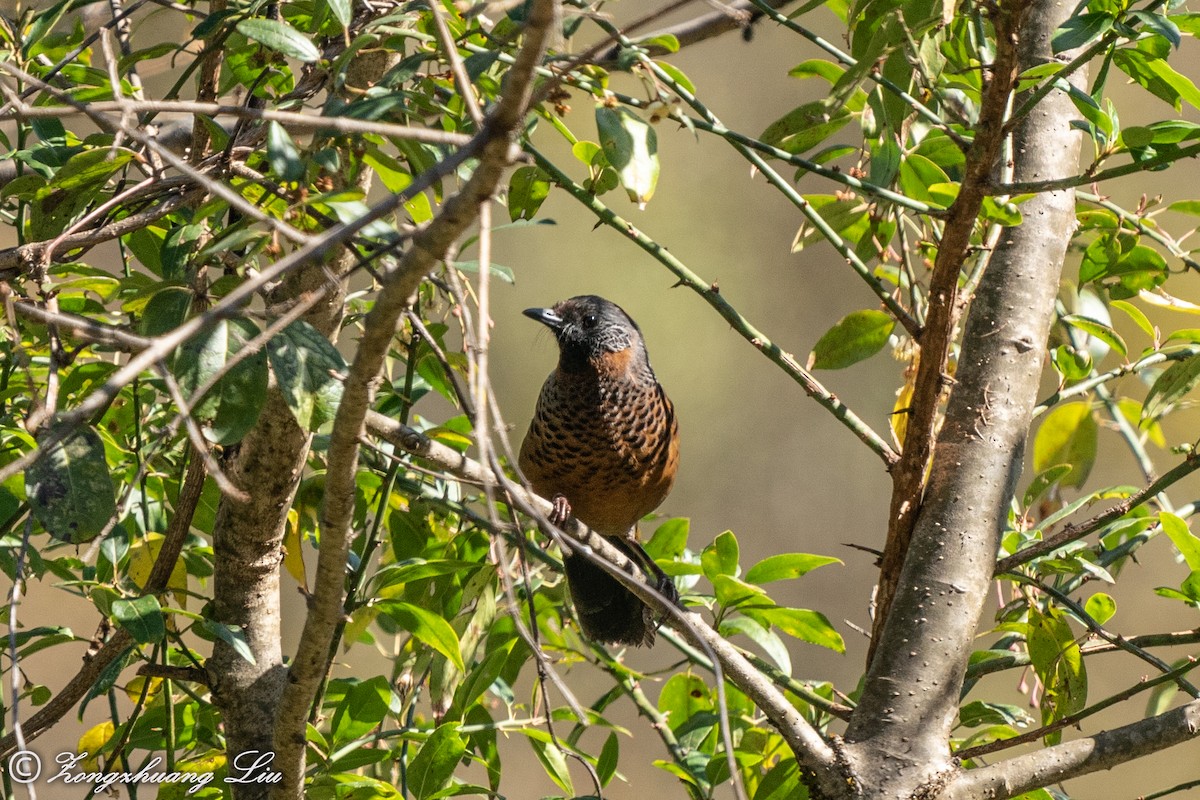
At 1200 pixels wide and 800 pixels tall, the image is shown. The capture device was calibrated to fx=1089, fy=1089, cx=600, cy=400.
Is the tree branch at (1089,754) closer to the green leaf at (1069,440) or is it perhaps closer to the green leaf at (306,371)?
the green leaf at (1069,440)

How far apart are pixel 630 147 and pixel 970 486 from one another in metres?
0.86

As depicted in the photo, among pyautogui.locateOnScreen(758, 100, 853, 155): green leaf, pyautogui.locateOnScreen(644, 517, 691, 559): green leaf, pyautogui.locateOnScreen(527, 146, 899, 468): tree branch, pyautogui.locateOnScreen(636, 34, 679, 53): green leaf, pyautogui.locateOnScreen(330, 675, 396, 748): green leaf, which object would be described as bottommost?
pyautogui.locateOnScreen(330, 675, 396, 748): green leaf

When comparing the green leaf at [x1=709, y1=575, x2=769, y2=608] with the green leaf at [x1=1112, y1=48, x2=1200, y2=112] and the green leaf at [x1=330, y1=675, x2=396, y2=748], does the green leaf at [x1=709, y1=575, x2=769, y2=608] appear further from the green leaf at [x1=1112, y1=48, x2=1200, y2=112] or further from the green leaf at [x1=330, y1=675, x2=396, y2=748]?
the green leaf at [x1=1112, y1=48, x2=1200, y2=112]

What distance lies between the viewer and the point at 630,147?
Answer: 1354 mm

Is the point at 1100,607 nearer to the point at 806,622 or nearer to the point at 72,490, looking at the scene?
the point at 806,622

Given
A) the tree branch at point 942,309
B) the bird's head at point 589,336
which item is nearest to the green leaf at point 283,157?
the tree branch at point 942,309

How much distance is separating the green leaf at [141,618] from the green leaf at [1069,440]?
5.72 ft

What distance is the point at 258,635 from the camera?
6.33 ft

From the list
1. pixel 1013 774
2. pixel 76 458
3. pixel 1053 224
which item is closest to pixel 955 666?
pixel 1013 774

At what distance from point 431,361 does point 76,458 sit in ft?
2.91

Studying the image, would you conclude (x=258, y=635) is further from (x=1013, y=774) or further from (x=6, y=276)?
(x=1013, y=774)

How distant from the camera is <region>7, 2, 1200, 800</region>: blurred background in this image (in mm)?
6359

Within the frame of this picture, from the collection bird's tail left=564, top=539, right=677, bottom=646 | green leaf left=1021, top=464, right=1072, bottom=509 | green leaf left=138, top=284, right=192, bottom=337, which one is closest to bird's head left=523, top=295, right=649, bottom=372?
bird's tail left=564, top=539, right=677, bottom=646

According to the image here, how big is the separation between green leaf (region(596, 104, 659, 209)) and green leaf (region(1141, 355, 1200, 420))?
41.9 inches
